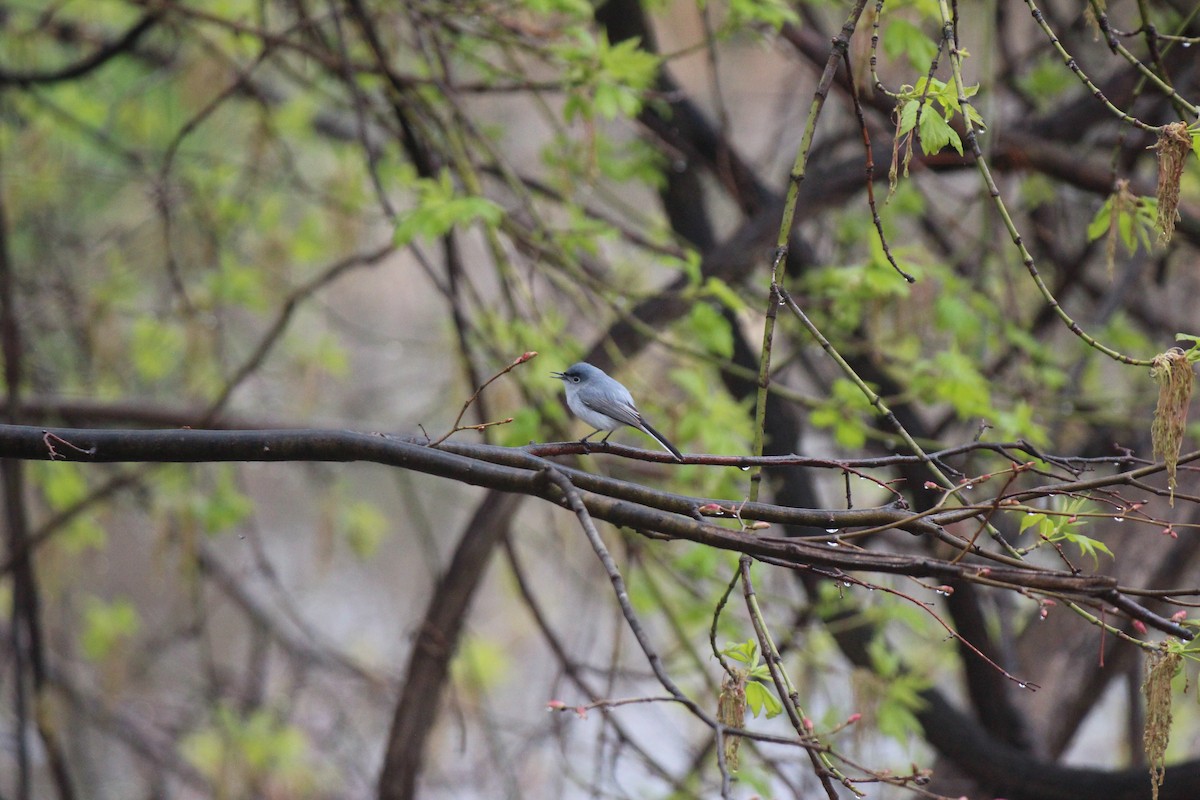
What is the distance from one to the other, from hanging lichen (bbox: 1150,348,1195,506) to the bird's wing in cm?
125

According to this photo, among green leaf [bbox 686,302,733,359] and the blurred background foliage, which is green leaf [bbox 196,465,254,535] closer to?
the blurred background foliage

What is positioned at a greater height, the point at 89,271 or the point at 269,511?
the point at 269,511

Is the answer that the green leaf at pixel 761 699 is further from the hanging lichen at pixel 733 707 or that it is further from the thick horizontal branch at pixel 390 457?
the thick horizontal branch at pixel 390 457

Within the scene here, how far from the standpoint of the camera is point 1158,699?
158 cm

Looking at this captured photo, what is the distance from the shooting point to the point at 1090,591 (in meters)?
1.48

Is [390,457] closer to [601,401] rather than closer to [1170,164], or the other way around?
[601,401]

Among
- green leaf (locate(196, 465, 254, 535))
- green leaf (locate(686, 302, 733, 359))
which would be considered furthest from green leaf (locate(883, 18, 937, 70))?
green leaf (locate(196, 465, 254, 535))

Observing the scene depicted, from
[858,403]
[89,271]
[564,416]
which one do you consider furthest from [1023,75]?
[89,271]

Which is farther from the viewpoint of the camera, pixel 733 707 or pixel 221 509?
pixel 221 509

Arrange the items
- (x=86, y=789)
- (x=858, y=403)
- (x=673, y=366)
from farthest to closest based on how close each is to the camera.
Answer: (x=86, y=789) → (x=673, y=366) → (x=858, y=403)

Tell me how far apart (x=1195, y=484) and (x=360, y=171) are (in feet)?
13.0

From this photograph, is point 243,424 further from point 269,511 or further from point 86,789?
point 269,511

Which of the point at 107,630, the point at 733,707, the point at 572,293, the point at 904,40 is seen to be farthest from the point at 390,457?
the point at 107,630

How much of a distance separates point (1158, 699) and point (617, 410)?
4.62ft
